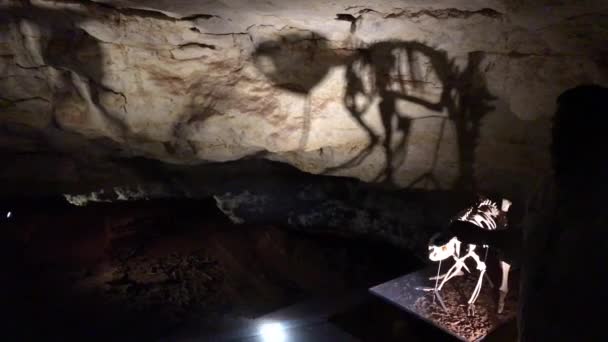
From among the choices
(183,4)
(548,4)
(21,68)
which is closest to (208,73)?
(183,4)

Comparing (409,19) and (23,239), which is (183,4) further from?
(23,239)

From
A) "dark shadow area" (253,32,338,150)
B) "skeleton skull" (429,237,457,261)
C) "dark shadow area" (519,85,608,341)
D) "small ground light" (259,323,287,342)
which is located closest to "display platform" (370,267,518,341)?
"skeleton skull" (429,237,457,261)

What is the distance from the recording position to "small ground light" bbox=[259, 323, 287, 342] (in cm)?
310

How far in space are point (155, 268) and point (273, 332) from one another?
1471 millimetres

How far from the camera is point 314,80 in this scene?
326 centimetres

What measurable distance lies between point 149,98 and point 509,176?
2.75 metres

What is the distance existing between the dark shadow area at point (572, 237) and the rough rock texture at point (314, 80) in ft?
2.69

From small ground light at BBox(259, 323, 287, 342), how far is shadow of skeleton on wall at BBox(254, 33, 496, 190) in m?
1.46

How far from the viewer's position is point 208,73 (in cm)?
332

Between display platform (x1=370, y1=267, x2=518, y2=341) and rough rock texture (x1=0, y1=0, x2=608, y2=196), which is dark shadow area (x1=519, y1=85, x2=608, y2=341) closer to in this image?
rough rock texture (x1=0, y1=0, x2=608, y2=196)

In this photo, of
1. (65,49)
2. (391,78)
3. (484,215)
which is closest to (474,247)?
(484,215)

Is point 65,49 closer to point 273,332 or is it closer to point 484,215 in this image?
point 273,332

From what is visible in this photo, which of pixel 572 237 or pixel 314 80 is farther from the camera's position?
pixel 314 80

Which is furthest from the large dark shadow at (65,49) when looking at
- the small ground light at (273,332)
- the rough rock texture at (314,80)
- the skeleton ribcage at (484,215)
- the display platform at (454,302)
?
the skeleton ribcage at (484,215)
